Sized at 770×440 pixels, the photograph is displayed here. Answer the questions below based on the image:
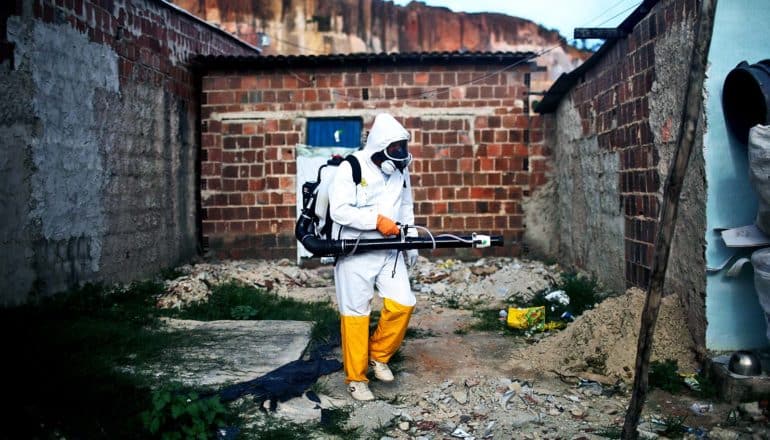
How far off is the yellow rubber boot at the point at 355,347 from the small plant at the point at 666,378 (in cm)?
202

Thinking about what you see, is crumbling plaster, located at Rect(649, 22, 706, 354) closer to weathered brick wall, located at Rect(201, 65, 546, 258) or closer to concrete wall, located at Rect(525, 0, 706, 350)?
concrete wall, located at Rect(525, 0, 706, 350)

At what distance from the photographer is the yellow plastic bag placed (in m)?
6.32

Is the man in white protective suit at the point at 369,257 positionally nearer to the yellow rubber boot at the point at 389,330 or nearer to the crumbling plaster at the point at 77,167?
the yellow rubber boot at the point at 389,330

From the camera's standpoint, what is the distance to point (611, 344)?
4.85 m

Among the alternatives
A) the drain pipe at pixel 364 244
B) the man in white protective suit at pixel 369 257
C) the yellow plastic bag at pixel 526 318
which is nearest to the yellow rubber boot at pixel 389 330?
the man in white protective suit at pixel 369 257

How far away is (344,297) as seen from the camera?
436cm

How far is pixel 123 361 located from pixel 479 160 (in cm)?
706

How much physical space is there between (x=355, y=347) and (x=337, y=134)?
672 centimetres

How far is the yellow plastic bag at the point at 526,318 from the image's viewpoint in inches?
249

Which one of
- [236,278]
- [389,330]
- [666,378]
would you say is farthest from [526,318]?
[236,278]

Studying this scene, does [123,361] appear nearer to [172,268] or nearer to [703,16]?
[703,16]

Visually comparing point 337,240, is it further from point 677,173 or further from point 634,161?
point 634,161

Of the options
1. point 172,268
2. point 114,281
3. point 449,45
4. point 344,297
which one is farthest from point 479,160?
point 449,45

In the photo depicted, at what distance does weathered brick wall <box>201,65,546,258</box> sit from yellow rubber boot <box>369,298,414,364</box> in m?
5.99
